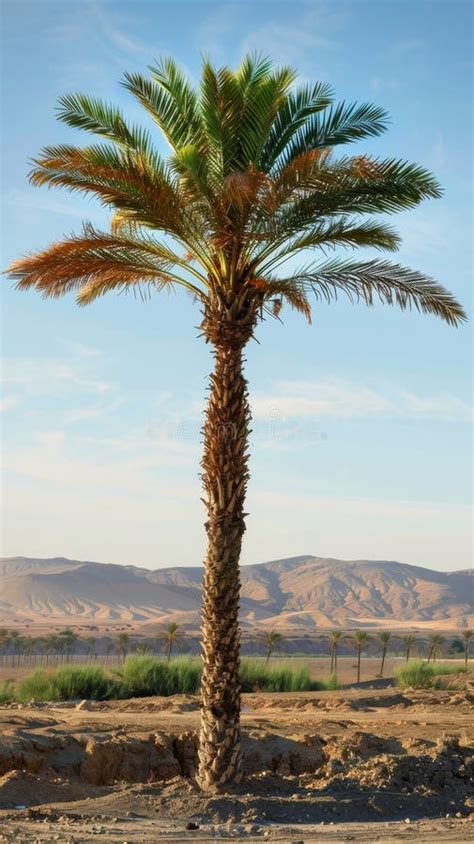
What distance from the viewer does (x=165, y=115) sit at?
45.5 feet

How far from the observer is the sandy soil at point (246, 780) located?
10.3 m

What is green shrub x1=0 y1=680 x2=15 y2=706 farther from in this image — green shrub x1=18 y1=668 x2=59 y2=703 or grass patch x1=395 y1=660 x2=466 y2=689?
grass patch x1=395 y1=660 x2=466 y2=689

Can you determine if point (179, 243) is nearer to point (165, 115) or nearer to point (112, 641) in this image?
point (165, 115)

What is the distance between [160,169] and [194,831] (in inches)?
335

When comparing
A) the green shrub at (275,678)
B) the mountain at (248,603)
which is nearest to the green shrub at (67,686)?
the green shrub at (275,678)

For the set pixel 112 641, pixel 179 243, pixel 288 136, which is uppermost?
pixel 288 136

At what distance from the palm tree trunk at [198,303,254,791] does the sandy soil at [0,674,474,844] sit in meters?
0.59

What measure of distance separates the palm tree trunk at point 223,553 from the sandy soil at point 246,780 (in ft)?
1.93

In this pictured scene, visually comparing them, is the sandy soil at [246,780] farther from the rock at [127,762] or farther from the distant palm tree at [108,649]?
the distant palm tree at [108,649]

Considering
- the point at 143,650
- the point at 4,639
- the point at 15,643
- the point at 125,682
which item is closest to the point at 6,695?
the point at 125,682

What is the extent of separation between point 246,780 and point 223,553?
3085 mm

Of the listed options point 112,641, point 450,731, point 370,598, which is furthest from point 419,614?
point 450,731

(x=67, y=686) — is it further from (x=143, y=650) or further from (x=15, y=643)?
(x=15, y=643)

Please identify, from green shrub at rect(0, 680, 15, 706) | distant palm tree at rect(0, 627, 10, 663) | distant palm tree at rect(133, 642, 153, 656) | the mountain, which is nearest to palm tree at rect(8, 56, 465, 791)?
green shrub at rect(0, 680, 15, 706)
